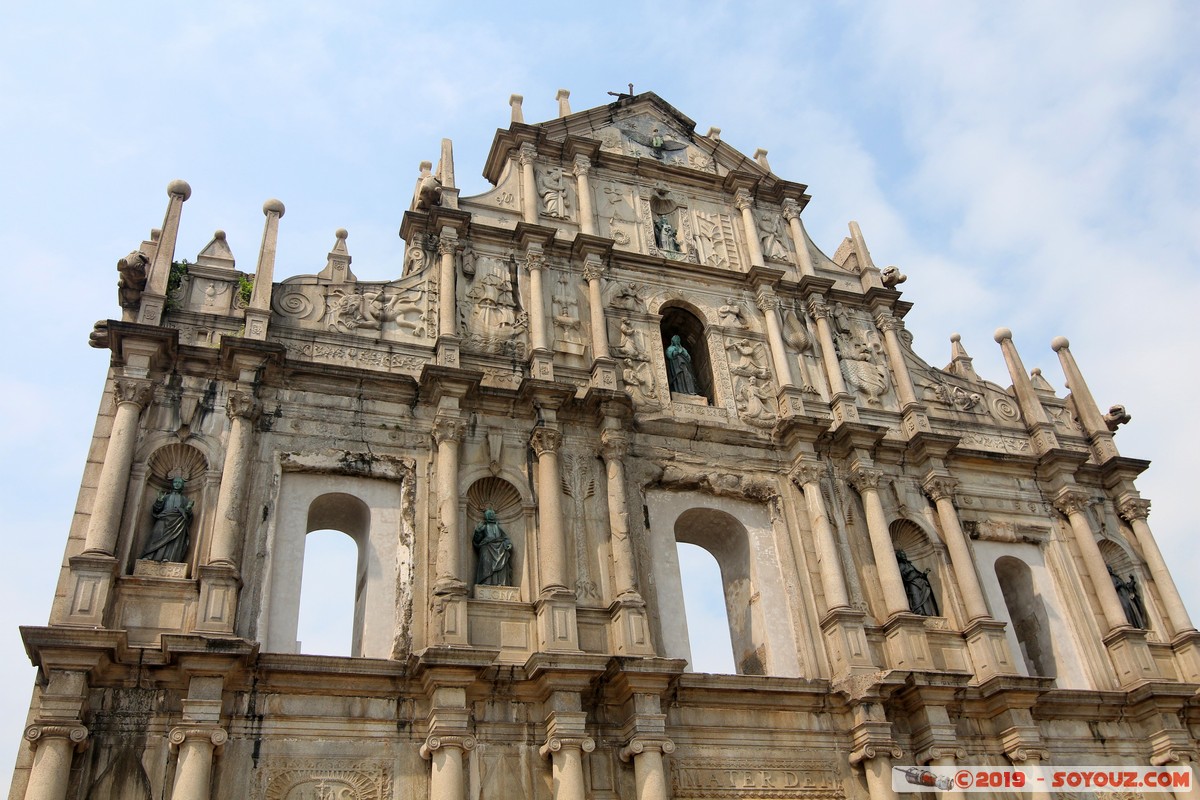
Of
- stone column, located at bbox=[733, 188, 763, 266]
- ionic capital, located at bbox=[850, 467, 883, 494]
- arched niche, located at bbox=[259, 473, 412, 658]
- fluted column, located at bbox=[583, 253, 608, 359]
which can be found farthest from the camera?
stone column, located at bbox=[733, 188, 763, 266]

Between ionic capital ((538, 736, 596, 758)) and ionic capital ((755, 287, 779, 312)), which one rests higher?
ionic capital ((755, 287, 779, 312))

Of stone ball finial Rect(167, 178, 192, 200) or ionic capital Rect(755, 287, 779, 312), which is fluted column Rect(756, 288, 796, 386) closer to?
ionic capital Rect(755, 287, 779, 312)

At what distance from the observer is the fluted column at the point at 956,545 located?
13.9m

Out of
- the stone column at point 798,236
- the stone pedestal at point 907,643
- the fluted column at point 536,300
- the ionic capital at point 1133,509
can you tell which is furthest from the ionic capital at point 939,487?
Result: the fluted column at point 536,300

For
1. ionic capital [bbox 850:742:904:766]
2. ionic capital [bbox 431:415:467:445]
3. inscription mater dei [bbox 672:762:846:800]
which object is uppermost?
ionic capital [bbox 431:415:467:445]

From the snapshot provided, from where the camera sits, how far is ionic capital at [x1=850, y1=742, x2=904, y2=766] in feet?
38.7

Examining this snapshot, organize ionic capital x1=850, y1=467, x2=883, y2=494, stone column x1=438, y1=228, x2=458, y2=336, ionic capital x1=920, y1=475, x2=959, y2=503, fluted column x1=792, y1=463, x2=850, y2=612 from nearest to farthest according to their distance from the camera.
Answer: fluted column x1=792, y1=463, x2=850, y2=612 → stone column x1=438, y1=228, x2=458, y2=336 → ionic capital x1=850, y1=467, x2=883, y2=494 → ionic capital x1=920, y1=475, x2=959, y2=503

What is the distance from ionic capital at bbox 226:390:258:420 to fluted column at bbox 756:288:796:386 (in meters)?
7.65

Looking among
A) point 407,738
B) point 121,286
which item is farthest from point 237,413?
point 407,738

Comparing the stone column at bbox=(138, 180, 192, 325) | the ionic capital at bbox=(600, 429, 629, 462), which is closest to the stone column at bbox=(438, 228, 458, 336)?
the ionic capital at bbox=(600, 429, 629, 462)

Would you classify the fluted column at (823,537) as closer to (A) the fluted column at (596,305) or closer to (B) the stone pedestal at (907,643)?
(B) the stone pedestal at (907,643)

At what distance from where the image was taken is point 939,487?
14.9 m

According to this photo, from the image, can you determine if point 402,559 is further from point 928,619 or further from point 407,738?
point 928,619

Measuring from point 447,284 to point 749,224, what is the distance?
589 centimetres
